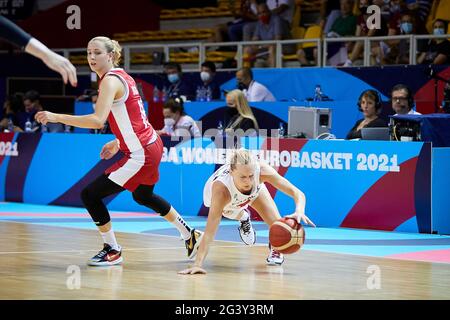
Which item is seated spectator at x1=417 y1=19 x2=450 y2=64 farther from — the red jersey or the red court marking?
the red jersey

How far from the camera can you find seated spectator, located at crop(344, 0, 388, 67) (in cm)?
1771

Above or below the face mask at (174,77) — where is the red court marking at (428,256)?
below

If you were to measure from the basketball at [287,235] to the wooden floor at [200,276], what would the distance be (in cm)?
28

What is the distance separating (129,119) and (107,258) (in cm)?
132

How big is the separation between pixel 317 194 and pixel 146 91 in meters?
7.68

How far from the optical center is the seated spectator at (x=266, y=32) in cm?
1947

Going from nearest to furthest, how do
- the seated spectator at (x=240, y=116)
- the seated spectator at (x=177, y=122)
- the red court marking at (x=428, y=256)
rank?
the red court marking at (x=428, y=256) → the seated spectator at (x=240, y=116) → the seated spectator at (x=177, y=122)

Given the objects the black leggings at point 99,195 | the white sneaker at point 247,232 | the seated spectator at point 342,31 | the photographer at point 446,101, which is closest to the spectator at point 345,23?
the seated spectator at point 342,31

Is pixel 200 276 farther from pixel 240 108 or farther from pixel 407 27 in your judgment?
pixel 407 27

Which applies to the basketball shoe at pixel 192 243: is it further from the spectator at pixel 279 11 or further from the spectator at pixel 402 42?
the spectator at pixel 279 11

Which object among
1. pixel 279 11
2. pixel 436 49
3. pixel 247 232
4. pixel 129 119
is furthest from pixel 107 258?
pixel 279 11

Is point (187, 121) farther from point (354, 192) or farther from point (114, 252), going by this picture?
point (114, 252)

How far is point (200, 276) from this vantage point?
8.48 metres

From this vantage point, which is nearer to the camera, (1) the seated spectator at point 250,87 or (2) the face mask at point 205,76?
(1) the seated spectator at point 250,87
